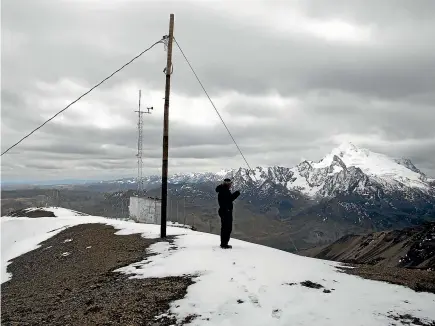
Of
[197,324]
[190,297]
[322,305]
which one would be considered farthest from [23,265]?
[322,305]

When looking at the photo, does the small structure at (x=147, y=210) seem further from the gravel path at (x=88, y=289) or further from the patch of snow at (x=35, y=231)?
the gravel path at (x=88, y=289)

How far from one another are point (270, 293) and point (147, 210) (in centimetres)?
3672

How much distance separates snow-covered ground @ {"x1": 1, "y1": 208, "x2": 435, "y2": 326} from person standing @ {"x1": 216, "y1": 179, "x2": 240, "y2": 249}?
69cm

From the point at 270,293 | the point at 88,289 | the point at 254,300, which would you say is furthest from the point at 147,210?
the point at 254,300

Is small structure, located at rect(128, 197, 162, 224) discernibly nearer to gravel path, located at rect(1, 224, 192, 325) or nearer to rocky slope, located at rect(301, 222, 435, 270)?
gravel path, located at rect(1, 224, 192, 325)

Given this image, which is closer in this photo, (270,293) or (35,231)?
(270,293)

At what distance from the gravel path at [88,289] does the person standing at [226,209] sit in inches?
147

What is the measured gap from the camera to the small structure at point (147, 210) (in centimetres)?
4647

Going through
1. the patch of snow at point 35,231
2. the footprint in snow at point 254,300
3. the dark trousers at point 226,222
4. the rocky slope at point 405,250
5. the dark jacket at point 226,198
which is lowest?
the rocky slope at point 405,250

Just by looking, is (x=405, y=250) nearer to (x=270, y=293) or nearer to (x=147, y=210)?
(x=147, y=210)

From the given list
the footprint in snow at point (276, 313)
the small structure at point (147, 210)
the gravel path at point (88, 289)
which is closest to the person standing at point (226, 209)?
the gravel path at point (88, 289)

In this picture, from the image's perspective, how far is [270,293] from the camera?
11688 mm

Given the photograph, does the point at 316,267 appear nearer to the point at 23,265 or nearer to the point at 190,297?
the point at 190,297

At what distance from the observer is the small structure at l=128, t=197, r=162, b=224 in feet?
152
